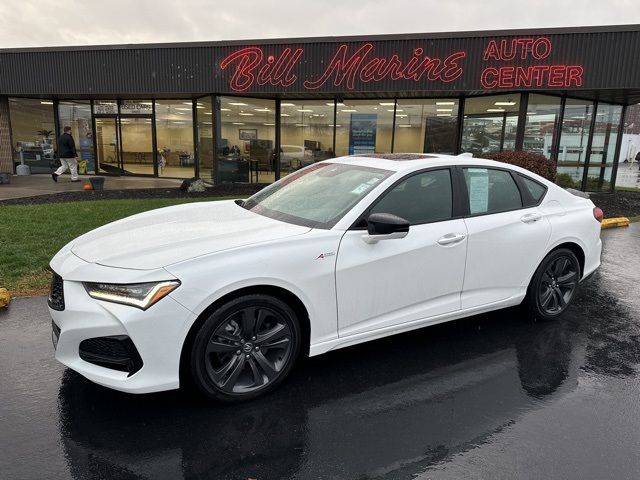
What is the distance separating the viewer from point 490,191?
431 cm

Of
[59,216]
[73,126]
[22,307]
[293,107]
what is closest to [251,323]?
[22,307]

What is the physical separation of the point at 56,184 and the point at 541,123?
14.7 m

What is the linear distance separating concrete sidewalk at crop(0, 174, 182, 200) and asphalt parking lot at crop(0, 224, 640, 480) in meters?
10.2

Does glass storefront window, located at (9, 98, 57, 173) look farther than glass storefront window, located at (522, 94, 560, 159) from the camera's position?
Yes

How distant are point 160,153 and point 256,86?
5.78 metres

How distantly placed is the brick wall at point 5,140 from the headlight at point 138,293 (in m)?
18.2

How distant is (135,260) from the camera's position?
9.87ft

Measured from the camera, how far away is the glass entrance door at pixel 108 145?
18547 mm

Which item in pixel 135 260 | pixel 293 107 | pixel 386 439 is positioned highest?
pixel 293 107

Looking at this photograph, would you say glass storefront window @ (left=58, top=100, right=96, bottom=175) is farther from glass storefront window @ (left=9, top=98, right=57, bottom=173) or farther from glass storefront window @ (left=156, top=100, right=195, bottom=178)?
glass storefront window @ (left=156, top=100, right=195, bottom=178)

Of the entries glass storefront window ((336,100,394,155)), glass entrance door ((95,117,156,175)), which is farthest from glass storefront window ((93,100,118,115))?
glass storefront window ((336,100,394,155))

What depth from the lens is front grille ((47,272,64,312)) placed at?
3.06m

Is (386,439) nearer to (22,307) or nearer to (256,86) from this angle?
(22,307)

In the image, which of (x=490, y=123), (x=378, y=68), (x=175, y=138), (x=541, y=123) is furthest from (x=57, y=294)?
(x=175, y=138)
